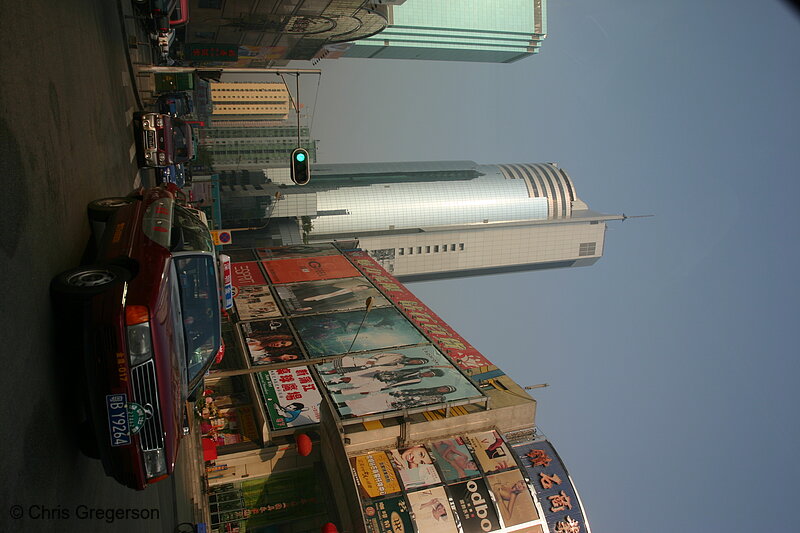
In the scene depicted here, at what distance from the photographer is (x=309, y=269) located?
45.0 m

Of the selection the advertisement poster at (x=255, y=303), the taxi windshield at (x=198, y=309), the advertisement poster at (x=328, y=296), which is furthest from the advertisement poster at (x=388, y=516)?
the advertisement poster at (x=328, y=296)

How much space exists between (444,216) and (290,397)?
69615 mm

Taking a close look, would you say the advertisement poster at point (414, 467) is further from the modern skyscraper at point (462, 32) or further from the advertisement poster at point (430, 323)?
the modern skyscraper at point (462, 32)

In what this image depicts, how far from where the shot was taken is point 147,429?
28.7 feet

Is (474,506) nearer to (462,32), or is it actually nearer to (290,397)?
(290,397)

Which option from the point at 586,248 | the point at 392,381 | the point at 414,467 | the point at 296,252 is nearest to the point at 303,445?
the point at 414,467

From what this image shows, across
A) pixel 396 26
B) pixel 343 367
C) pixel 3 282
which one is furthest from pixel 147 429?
pixel 396 26

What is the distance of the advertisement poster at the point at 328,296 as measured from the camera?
1475 inches

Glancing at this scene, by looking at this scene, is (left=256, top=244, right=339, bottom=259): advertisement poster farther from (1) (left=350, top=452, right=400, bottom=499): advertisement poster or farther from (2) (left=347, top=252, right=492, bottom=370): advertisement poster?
(1) (left=350, top=452, right=400, bottom=499): advertisement poster

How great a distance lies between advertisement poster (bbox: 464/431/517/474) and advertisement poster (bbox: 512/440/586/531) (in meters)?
0.64

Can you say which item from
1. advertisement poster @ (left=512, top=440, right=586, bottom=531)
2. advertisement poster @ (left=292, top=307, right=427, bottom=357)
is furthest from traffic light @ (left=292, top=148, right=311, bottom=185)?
advertisement poster @ (left=512, top=440, right=586, bottom=531)

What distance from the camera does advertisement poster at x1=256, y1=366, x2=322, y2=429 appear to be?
974 inches

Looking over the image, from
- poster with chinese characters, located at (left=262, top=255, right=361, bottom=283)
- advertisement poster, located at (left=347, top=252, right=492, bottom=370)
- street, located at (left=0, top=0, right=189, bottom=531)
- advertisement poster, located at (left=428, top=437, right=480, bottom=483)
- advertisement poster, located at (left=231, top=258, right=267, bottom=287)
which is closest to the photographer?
A: street, located at (left=0, top=0, right=189, bottom=531)

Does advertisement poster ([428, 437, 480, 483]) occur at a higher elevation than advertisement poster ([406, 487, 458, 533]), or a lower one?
higher
